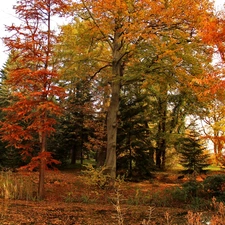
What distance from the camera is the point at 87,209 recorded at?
26.9 feet

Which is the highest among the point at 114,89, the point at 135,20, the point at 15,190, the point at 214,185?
the point at 135,20

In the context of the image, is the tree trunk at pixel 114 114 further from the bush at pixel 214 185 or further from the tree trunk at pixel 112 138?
the bush at pixel 214 185

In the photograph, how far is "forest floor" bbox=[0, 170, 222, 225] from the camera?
627cm

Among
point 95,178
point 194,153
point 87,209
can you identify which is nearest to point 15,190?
point 87,209

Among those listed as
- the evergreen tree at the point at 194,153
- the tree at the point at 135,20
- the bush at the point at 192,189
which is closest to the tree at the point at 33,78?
the tree at the point at 135,20

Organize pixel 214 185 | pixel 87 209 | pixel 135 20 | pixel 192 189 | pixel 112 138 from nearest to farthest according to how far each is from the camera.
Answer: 1. pixel 87 209
2. pixel 214 185
3. pixel 192 189
4. pixel 135 20
5. pixel 112 138

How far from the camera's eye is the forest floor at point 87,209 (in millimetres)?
6270

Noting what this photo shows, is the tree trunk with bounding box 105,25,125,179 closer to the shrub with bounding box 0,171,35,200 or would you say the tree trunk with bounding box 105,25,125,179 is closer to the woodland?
the woodland

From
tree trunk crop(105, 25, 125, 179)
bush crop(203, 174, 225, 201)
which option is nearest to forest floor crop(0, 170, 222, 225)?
bush crop(203, 174, 225, 201)

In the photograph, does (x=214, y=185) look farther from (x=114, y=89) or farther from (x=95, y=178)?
(x=114, y=89)

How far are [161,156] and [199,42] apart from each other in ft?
46.2

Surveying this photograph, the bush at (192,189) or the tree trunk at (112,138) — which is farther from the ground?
the tree trunk at (112,138)

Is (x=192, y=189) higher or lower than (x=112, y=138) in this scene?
lower

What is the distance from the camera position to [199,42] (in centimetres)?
1173
